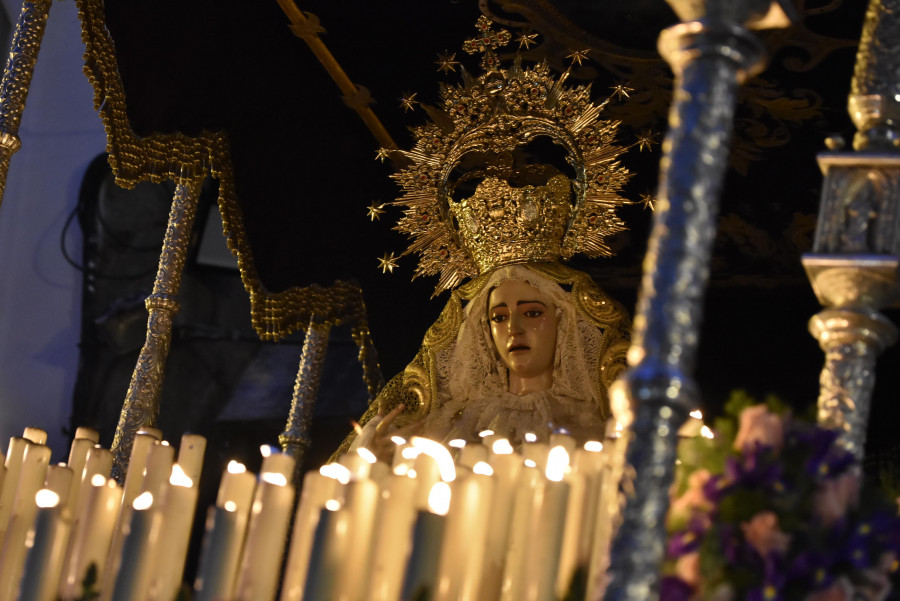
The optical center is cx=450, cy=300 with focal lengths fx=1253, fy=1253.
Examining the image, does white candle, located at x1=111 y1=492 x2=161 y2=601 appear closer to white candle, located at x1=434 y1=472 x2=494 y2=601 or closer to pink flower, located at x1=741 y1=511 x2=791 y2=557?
white candle, located at x1=434 y1=472 x2=494 y2=601

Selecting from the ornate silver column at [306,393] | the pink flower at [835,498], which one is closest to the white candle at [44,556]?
the pink flower at [835,498]

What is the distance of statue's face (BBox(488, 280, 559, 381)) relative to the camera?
406cm

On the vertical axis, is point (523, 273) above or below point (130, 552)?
above

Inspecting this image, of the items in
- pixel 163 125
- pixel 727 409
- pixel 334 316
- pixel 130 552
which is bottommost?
pixel 130 552

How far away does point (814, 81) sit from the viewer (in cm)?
355

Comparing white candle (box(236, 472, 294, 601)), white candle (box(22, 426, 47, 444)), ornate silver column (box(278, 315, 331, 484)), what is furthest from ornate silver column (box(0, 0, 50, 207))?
white candle (box(236, 472, 294, 601))

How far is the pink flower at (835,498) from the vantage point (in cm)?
173

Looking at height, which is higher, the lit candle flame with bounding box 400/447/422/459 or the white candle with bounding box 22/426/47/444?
the lit candle flame with bounding box 400/447/422/459

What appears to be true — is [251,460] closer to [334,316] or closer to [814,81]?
[334,316]

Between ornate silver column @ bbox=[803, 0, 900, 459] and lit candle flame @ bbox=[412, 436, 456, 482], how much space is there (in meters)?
0.65

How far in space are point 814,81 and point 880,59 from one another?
1.29m

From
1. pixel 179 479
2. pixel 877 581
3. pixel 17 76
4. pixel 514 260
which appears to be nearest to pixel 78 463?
pixel 179 479

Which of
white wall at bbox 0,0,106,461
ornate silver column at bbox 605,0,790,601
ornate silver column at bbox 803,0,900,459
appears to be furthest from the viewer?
white wall at bbox 0,0,106,461

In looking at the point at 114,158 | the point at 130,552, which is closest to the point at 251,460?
the point at 114,158
